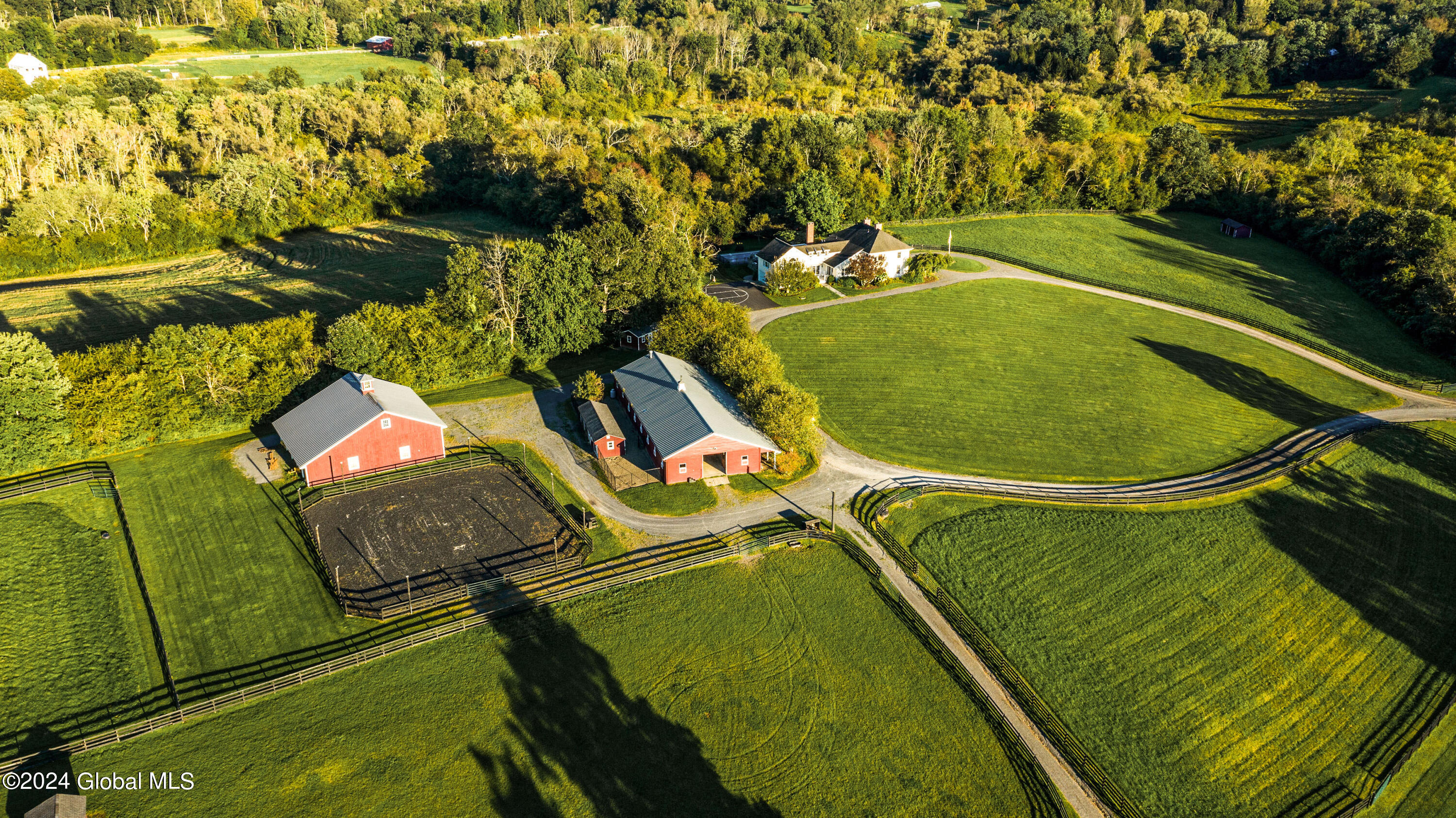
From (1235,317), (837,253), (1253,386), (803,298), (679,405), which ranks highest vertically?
(837,253)

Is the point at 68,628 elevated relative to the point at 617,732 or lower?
elevated

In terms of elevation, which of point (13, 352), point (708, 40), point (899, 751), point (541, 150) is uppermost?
point (708, 40)

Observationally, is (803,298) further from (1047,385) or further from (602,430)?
(602,430)

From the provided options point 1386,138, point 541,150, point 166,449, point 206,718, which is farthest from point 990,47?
point 206,718

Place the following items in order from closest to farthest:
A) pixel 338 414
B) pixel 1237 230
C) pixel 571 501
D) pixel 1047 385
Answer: pixel 571 501, pixel 338 414, pixel 1047 385, pixel 1237 230

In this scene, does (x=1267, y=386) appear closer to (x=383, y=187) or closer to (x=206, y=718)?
(x=206, y=718)

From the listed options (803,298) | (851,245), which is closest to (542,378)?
(803,298)

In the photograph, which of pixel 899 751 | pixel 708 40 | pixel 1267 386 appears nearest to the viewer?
pixel 899 751

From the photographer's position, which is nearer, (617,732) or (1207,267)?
(617,732)

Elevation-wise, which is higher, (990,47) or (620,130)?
(990,47)
